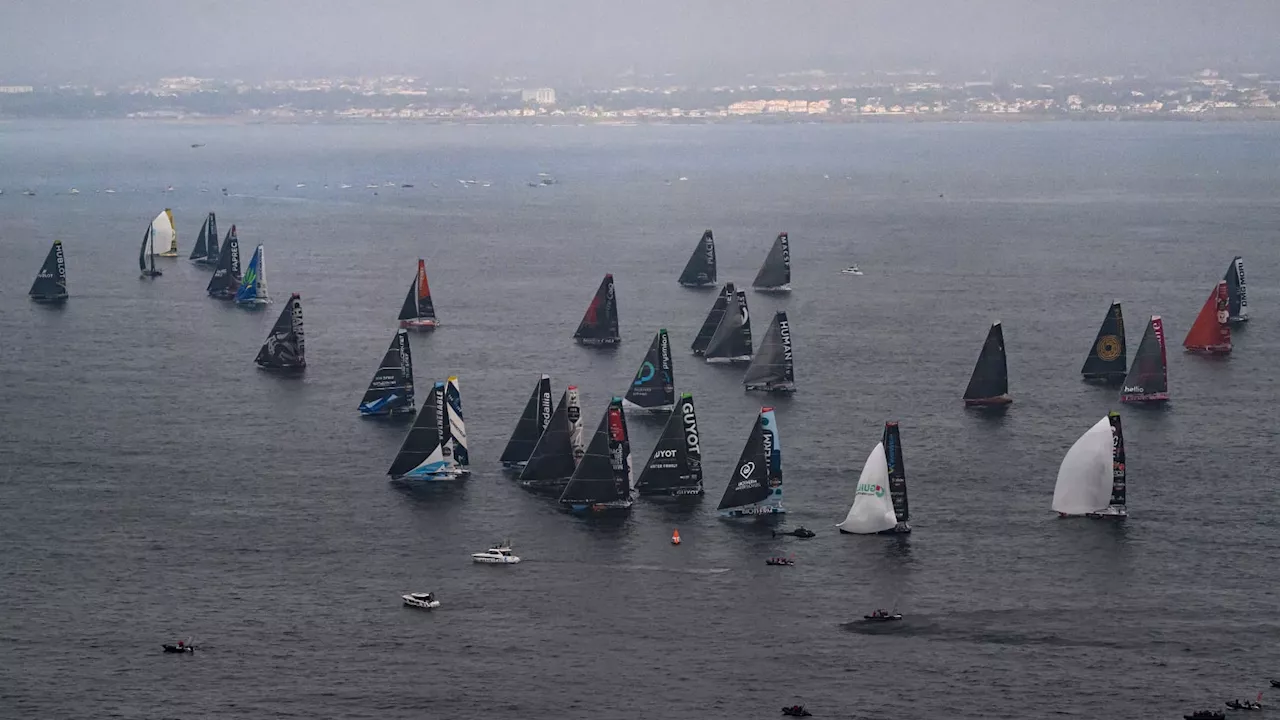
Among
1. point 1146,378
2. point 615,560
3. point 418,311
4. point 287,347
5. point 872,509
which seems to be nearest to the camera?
point 615,560

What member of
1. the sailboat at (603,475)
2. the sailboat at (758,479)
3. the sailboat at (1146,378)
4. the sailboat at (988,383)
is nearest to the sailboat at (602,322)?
the sailboat at (988,383)

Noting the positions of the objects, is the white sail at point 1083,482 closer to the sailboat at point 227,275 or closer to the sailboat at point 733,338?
the sailboat at point 733,338

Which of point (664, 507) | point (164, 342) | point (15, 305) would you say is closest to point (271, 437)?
point (664, 507)

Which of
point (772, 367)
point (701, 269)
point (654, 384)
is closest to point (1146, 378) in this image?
point (772, 367)

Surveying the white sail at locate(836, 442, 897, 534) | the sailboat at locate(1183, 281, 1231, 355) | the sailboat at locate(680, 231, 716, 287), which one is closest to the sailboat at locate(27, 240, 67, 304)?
the sailboat at locate(680, 231, 716, 287)

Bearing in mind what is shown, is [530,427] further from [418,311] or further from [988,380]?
[418,311]

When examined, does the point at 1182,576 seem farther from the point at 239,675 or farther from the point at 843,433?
the point at 239,675
